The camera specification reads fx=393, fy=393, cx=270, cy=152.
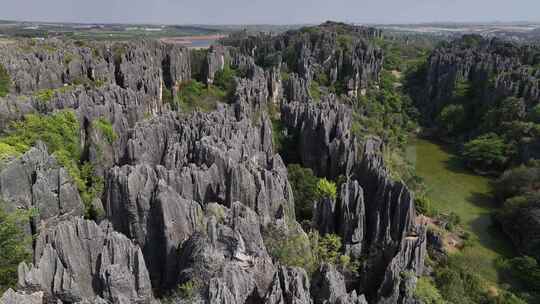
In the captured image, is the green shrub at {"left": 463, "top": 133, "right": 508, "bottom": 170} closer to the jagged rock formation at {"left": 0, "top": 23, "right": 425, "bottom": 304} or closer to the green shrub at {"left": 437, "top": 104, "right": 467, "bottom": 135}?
the green shrub at {"left": 437, "top": 104, "right": 467, "bottom": 135}

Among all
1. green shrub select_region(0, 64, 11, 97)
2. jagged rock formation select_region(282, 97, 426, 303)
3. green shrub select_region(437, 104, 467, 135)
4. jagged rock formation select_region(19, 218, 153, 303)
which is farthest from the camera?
green shrub select_region(437, 104, 467, 135)

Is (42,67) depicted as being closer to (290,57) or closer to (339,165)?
(339,165)

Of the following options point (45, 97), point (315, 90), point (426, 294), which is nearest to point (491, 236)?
point (426, 294)

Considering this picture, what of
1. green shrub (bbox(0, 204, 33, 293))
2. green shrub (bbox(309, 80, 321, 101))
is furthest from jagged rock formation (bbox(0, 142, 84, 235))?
green shrub (bbox(309, 80, 321, 101))

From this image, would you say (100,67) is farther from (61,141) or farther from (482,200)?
(482,200)

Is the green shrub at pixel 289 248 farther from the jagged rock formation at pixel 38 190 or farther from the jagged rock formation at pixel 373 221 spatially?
the jagged rock formation at pixel 38 190

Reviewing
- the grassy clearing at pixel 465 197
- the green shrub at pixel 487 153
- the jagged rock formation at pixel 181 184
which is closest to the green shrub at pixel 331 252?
the jagged rock formation at pixel 181 184
